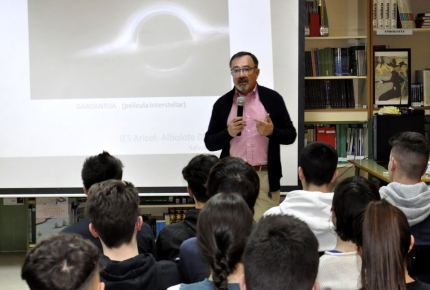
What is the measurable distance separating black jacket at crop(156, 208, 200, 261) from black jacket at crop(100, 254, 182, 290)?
1.36 feet

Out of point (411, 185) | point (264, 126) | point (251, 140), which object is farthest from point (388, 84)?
point (411, 185)

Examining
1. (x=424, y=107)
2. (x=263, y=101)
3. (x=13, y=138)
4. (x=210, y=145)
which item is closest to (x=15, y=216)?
(x=13, y=138)

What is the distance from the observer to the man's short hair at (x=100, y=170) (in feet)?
9.26

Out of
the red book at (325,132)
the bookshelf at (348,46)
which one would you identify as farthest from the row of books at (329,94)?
the red book at (325,132)

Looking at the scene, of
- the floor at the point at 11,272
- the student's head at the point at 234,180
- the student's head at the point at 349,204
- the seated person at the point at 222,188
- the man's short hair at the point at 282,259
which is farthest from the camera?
the floor at the point at 11,272

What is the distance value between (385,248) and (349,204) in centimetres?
48

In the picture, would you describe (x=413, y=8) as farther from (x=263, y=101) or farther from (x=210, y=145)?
(x=210, y=145)

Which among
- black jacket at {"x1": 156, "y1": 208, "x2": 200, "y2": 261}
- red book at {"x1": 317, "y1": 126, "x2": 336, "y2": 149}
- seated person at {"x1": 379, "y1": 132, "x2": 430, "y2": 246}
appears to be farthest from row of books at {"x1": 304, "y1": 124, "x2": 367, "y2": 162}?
black jacket at {"x1": 156, "y1": 208, "x2": 200, "y2": 261}

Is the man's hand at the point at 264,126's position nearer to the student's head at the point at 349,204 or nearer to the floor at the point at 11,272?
the student's head at the point at 349,204

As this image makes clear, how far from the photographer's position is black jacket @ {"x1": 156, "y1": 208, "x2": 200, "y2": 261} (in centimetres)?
231

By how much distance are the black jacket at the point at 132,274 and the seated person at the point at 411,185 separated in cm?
120

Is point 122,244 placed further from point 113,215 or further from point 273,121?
point 273,121

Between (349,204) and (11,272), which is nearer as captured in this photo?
(349,204)

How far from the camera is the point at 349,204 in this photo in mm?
1901
